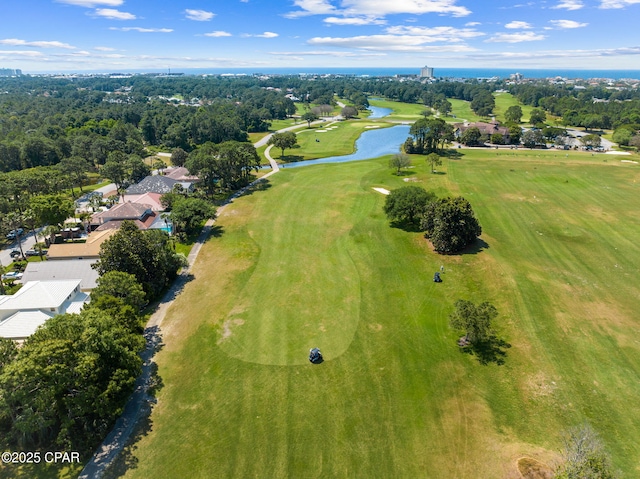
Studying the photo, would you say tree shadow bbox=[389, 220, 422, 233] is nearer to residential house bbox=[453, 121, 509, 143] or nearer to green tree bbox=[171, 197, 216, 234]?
green tree bbox=[171, 197, 216, 234]

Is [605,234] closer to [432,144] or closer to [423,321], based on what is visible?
[423,321]

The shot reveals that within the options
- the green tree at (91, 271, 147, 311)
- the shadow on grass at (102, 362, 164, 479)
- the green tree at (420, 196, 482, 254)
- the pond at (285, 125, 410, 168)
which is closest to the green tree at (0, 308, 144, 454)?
the shadow on grass at (102, 362, 164, 479)

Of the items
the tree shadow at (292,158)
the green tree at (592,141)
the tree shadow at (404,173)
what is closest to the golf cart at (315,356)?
the tree shadow at (404,173)

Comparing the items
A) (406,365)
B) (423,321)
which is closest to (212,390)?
(406,365)

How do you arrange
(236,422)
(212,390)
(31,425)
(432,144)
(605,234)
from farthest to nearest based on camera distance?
(432,144), (605,234), (212,390), (236,422), (31,425)

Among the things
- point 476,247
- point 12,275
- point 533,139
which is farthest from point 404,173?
point 12,275

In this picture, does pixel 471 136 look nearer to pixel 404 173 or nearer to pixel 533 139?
pixel 533 139
